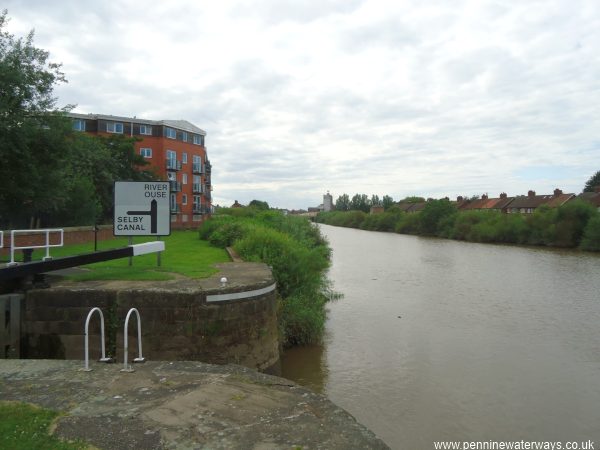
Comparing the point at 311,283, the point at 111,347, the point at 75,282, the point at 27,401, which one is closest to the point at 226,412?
the point at 27,401

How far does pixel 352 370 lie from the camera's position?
12.0 m

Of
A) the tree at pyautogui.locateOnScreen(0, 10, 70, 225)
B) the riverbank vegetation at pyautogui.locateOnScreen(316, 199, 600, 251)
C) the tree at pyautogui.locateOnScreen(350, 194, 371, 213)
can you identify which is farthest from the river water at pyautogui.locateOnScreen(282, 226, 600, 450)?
the tree at pyautogui.locateOnScreen(350, 194, 371, 213)

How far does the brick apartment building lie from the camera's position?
160 ft

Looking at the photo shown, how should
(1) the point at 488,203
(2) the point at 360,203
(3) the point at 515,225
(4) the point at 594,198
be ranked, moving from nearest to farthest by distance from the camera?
(3) the point at 515,225
(4) the point at 594,198
(1) the point at 488,203
(2) the point at 360,203

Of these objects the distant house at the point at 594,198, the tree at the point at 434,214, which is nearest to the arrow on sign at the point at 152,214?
the tree at the point at 434,214

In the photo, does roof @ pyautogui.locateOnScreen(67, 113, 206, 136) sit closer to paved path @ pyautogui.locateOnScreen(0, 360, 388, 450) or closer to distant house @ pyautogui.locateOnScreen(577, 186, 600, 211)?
paved path @ pyautogui.locateOnScreen(0, 360, 388, 450)

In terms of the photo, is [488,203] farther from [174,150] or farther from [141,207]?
[141,207]

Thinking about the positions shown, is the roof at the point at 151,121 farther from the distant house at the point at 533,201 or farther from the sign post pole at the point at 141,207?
the distant house at the point at 533,201

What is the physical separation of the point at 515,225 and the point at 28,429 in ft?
174

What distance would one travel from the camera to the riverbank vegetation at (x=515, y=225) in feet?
148

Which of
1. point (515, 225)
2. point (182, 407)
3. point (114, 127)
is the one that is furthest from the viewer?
point (515, 225)

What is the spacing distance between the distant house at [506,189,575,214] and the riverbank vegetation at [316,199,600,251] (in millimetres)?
19075

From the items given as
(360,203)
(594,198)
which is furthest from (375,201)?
(594,198)

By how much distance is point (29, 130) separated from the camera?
1463 cm
